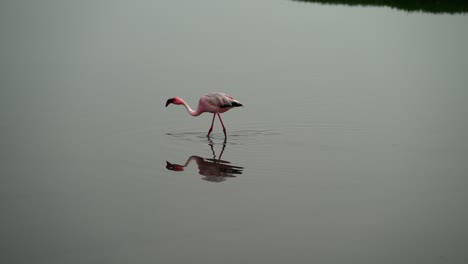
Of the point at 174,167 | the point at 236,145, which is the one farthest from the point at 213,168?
the point at 236,145

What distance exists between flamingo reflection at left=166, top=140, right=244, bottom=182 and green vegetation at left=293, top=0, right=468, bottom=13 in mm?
A: 17568

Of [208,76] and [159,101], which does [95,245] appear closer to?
[159,101]

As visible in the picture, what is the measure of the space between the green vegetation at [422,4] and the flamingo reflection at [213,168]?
1757 cm

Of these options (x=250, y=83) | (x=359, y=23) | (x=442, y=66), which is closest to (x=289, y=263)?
(x=250, y=83)

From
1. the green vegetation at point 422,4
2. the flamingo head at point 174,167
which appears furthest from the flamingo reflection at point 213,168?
the green vegetation at point 422,4

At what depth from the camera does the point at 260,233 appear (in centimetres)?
705

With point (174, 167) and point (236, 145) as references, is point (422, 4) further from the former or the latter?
point (174, 167)

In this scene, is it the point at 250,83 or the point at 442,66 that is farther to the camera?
the point at 442,66

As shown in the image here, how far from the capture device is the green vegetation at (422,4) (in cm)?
2516

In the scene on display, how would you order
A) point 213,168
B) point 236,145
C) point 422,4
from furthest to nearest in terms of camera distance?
point 422,4
point 236,145
point 213,168

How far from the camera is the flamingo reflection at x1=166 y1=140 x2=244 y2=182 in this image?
907 centimetres

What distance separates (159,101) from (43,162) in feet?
14.4

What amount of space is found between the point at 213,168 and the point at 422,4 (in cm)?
1913

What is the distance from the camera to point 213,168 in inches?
373
